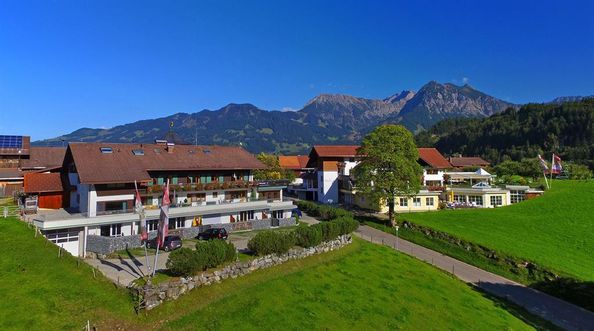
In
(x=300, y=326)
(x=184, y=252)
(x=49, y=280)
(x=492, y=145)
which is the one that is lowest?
(x=300, y=326)

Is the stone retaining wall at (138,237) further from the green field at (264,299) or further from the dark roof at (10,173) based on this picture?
the dark roof at (10,173)

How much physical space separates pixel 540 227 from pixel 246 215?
41521 mm

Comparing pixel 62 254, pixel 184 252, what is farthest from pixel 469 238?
pixel 62 254

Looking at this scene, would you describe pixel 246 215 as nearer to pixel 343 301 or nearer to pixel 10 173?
pixel 343 301

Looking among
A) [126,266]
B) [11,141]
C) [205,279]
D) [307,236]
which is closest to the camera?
[205,279]

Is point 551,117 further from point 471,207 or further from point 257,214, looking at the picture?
point 257,214

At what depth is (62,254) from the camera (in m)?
27.9

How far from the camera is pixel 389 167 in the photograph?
2233 inches

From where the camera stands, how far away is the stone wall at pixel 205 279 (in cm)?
2150

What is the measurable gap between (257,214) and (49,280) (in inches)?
1167

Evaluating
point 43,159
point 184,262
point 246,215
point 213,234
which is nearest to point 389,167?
point 246,215

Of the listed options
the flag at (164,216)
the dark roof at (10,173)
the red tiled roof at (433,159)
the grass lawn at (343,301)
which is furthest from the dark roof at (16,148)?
the red tiled roof at (433,159)

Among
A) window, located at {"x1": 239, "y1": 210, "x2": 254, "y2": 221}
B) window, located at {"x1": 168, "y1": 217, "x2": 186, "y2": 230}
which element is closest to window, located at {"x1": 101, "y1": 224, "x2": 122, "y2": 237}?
window, located at {"x1": 168, "y1": 217, "x2": 186, "y2": 230}

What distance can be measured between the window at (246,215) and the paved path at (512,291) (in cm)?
1559
